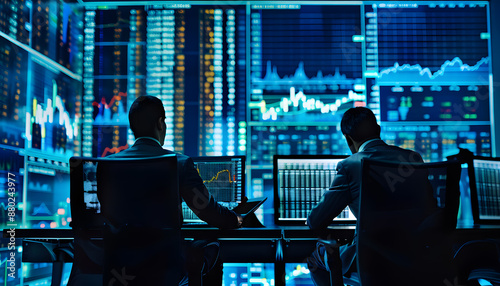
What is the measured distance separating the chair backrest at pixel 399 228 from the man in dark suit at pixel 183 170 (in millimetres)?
661

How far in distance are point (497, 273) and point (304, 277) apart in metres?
1.75

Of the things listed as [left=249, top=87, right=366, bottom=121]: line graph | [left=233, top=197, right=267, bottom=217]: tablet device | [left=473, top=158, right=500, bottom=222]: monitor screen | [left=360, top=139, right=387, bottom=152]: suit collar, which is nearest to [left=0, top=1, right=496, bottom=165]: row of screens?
[left=249, top=87, right=366, bottom=121]: line graph

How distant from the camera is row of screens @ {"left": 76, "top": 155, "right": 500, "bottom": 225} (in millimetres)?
2832

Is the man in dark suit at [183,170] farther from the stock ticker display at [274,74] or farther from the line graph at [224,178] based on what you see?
the stock ticker display at [274,74]

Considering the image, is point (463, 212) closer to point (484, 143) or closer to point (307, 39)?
point (484, 143)

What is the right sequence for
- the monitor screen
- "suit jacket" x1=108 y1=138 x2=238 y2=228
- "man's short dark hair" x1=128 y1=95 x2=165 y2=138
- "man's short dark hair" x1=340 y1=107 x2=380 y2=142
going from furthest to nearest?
1. the monitor screen
2. "man's short dark hair" x1=340 y1=107 x2=380 y2=142
3. "man's short dark hair" x1=128 y1=95 x2=165 y2=138
4. "suit jacket" x1=108 y1=138 x2=238 y2=228

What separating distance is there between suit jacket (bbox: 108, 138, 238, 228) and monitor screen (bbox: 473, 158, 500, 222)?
187 centimetres

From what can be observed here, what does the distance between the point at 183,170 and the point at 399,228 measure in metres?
0.95

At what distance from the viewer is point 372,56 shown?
3.88m

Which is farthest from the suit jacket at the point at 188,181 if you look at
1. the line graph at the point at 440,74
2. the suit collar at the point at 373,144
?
the line graph at the point at 440,74

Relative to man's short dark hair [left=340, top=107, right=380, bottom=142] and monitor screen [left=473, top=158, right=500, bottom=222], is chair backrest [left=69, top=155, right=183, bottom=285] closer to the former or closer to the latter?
man's short dark hair [left=340, top=107, right=380, bottom=142]

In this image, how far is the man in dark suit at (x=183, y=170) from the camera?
196cm

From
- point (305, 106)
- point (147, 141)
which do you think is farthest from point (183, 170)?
point (305, 106)

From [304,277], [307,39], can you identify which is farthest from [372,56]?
[304,277]
